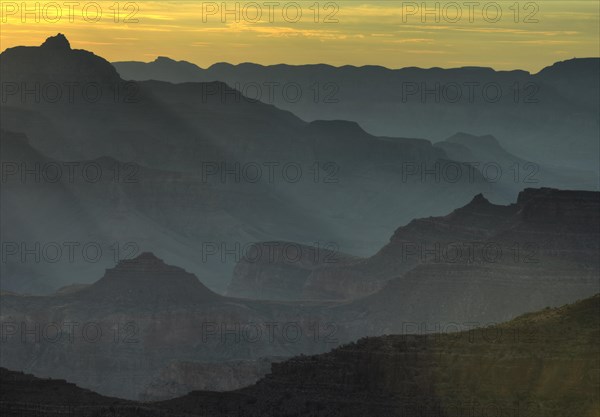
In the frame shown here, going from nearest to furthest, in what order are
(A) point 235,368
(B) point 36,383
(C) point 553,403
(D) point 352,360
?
(C) point 553,403
(D) point 352,360
(B) point 36,383
(A) point 235,368

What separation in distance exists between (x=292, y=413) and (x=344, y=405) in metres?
2.37

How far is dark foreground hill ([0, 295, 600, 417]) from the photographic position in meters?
85.9

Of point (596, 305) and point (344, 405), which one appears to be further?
point (596, 305)

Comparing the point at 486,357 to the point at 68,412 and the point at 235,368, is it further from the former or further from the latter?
the point at 235,368

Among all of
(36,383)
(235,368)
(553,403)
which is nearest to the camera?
(553,403)

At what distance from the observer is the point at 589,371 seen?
281 ft

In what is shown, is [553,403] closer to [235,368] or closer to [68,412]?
[68,412]

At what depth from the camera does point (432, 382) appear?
8856cm

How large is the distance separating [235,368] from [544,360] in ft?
273

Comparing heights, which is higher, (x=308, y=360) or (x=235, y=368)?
(x=235, y=368)

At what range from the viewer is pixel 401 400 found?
88.5 m

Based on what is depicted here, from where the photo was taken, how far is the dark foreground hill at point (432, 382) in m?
85.9

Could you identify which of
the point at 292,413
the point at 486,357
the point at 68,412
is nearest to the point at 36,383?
the point at 68,412

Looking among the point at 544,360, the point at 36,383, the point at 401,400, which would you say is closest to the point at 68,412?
the point at 36,383
